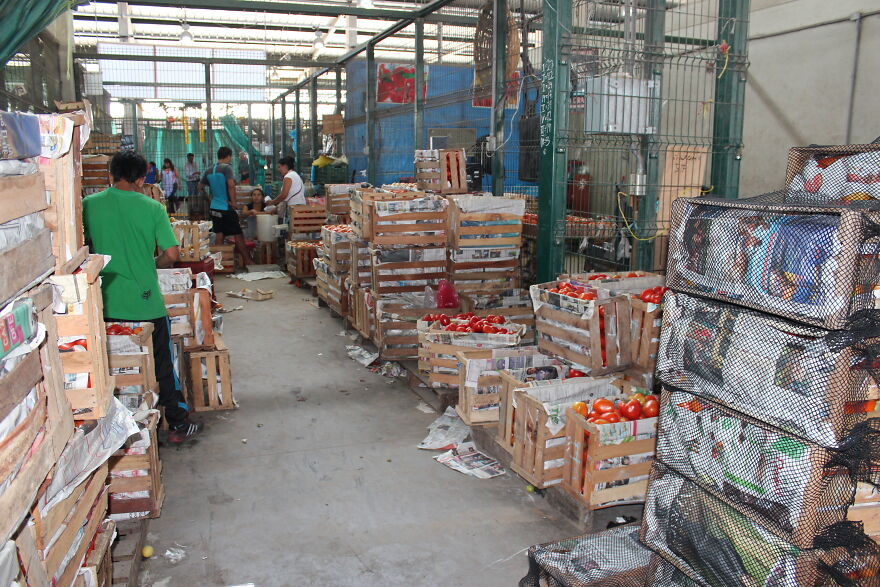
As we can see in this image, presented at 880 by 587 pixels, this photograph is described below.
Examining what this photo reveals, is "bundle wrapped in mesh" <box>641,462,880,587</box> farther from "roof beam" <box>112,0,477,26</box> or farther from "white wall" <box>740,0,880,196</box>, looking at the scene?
"white wall" <box>740,0,880,196</box>

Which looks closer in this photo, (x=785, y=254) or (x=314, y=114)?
(x=785, y=254)

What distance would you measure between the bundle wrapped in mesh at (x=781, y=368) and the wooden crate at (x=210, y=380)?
4.14 metres

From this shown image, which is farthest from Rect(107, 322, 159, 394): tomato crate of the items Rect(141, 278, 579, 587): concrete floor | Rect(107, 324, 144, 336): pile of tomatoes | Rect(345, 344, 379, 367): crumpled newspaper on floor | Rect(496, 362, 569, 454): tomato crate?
Rect(345, 344, 379, 367): crumpled newspaper on floor

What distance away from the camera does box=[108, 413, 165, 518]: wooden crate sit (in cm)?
388

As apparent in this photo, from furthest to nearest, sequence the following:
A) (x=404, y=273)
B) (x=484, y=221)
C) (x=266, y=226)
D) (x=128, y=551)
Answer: (x=266, y=226), (x=404, y=273), (x=484, y=221), (x=128, y=551)

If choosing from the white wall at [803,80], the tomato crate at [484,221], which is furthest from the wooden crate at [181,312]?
the white wall at [803,80]

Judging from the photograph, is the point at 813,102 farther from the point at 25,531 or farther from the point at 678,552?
the point at 25,531

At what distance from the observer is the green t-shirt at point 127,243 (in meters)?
4.59

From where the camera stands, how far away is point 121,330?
4598 millimetres

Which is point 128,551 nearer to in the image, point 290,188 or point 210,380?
point 210,380

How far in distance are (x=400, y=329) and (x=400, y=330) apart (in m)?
0.01

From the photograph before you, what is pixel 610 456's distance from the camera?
154 inches

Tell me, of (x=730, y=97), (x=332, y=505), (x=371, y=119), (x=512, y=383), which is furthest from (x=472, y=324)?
(x=371, y=119)

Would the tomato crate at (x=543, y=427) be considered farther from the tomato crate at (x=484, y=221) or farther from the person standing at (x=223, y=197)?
the person standing at (x=223, y=197)
